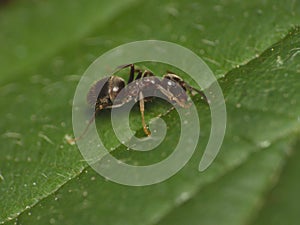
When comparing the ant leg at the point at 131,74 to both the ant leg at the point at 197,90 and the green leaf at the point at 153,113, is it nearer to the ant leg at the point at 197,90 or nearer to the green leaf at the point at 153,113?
the green leaf at the point at 153,113

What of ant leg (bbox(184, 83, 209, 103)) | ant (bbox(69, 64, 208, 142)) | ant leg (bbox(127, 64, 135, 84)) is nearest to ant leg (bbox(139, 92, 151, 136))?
ant (bbox(69, 64, 208, 142))

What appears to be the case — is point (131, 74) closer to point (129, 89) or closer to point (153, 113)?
point (129, 89)

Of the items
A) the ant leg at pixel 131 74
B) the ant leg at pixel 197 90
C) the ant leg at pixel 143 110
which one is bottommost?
the ant leg at pixel 131 74

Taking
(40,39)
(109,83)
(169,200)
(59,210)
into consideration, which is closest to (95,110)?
(109,83)

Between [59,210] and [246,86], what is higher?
[246,86]

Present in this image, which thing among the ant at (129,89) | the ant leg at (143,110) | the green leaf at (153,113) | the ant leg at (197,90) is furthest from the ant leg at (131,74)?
the ant leg at (197,90)

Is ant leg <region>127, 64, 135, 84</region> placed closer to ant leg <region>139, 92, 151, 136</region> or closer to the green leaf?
the green leaf

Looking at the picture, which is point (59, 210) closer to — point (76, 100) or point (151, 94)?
point (151, 94)

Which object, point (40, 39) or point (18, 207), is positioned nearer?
point (18, 207)
